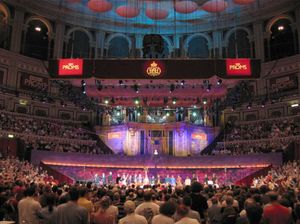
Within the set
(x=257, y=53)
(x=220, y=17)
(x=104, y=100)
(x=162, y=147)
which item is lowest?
(x=162, y=147)

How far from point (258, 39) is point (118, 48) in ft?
48.9

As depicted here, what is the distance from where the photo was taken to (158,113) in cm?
3669

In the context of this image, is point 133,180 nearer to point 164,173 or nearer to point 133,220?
point 164,173

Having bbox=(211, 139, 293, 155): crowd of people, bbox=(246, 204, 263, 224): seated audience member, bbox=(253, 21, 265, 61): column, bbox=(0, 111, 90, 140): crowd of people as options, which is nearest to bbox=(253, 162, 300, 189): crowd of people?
bbox=(211, 139, 293, 155): crowd of people

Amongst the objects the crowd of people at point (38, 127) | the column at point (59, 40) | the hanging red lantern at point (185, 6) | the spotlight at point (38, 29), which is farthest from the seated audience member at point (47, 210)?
the spotlight at point (38, 29)

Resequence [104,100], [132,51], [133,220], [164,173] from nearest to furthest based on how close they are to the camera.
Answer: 1. [133,220]
2. [104,100]
3. [164,173]
4. [132,51]

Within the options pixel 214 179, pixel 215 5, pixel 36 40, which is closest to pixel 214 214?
pixel 215 5

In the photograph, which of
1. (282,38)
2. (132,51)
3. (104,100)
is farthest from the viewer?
(132,51)

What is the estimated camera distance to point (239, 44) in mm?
37844

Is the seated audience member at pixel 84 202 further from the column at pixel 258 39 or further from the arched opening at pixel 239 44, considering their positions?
the arched opening at pixel 239 44

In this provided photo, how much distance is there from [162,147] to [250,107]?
955cm

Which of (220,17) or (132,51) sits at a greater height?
(220,17)

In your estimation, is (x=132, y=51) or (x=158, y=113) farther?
(x=132, y=51)

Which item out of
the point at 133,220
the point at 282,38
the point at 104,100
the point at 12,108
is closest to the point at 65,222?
the point at 133,220
